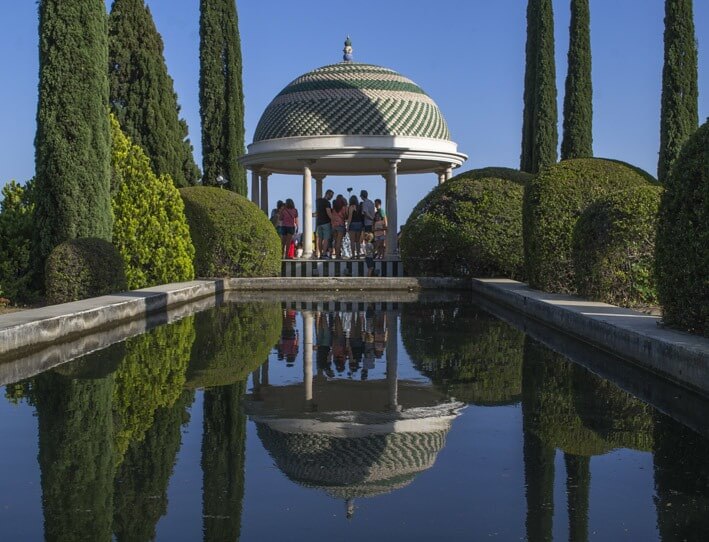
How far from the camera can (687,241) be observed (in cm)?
808

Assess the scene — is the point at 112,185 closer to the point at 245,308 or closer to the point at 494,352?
the point at 245,308

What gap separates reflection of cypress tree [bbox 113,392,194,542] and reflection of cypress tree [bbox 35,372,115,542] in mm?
57

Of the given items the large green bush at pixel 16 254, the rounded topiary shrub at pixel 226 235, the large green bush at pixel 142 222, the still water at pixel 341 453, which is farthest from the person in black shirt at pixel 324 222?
the still water at pixel 341 453

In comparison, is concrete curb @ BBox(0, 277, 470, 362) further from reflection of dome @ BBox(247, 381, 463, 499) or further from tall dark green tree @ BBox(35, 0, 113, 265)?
reflection of dome @ BBox(247, 381, 463, 499)

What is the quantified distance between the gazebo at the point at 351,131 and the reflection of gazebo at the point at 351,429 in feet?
61.4

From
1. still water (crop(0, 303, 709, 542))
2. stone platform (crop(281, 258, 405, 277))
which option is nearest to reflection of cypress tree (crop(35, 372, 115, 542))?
still water (crop(0, 303, 709, 542))

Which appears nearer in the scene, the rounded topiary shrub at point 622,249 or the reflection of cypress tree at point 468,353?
the reflection of cypress tree at point 468,353

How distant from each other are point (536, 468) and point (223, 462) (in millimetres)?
1488

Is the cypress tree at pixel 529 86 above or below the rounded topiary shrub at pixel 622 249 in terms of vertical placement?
above

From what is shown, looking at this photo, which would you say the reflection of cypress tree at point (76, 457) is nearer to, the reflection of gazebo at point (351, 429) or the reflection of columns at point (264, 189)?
the reflection of gazebo at point (351, 429)

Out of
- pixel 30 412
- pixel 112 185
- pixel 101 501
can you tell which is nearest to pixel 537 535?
pixel 101 501

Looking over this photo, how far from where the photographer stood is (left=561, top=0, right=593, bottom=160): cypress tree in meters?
27.1

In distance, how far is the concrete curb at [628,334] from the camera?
6.86 m

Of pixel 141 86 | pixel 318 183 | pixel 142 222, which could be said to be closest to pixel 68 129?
pixel 142 222
